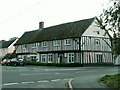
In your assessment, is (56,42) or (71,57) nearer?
(71,57)

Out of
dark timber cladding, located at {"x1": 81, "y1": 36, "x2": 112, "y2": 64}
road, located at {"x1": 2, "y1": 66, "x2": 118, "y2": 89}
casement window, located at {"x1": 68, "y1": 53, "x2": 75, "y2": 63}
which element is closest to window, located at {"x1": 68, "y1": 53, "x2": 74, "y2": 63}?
casement window, located at {"x1": 68, "y1": 53, "x2": 75, "y2": 63}

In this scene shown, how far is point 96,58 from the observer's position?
184 ft

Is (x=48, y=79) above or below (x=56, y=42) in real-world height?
below

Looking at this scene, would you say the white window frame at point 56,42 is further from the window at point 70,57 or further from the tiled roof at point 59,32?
the window at point 70,57

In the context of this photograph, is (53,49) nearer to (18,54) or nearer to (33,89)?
(18,54)

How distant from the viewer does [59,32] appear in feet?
205

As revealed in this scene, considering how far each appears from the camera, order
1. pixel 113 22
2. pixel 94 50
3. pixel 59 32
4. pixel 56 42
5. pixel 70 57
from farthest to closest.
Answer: pixel 59 32, pixel 56 42, pixel 70 57, pixel 94 50, pixel 113 22

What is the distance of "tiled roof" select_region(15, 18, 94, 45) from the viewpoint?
5697 centimetres

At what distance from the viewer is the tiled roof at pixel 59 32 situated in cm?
5697

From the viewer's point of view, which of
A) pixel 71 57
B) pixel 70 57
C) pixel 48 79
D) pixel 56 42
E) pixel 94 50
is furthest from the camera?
pixel 56 42

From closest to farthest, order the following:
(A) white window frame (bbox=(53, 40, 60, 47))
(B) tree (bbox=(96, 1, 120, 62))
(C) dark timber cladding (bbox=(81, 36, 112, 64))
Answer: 1. (B) tree (bbox=(96, 1, 120, 62))
2. (C) dark timber cladding (bbox=(81, 36, 112, 64))
3. (A) white window frame (bbox=(53, 40, 60, 47))

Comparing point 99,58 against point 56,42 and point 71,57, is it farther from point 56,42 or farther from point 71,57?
point 56,42

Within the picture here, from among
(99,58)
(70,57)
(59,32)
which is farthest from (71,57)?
(59,32)

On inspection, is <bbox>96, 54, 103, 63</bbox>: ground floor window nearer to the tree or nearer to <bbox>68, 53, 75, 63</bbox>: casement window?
<bbox>68, 53, 75, 63</bbox>: casement window
